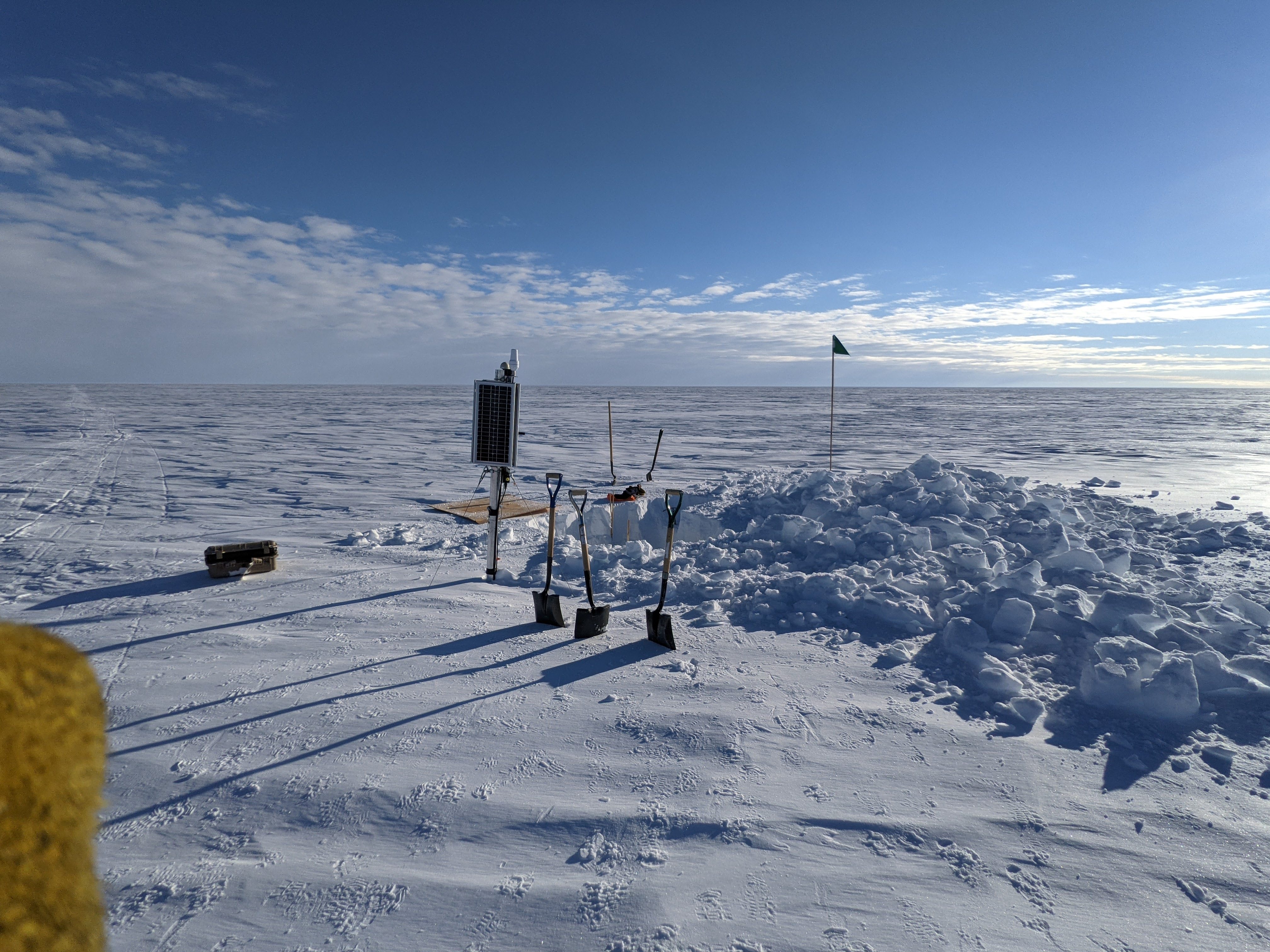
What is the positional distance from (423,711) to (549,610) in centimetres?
152

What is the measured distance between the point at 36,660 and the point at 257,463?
16.2 metres

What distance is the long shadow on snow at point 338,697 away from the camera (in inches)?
145

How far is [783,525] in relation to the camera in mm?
7289

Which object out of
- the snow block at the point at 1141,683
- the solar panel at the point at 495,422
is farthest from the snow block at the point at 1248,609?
the solar panel at the point at 495,422

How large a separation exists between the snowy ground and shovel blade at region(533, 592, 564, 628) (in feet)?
0.70

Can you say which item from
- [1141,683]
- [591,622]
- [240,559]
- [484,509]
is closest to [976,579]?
[1141,683]

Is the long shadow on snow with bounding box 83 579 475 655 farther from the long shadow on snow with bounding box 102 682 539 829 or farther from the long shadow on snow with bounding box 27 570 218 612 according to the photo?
the long shadow on snow with bounding box 102 682 539 829

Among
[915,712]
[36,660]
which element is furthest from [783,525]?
[36,660]

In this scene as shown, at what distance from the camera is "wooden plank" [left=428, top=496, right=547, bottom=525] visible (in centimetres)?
898

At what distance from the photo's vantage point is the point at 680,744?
373cm

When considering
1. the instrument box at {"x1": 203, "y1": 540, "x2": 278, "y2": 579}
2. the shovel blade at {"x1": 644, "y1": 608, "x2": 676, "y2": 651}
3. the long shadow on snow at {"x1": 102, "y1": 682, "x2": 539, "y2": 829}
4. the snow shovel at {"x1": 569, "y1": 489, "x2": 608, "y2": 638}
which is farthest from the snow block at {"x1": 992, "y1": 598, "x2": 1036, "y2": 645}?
the instrument box at {"x1": 203, "y1": 540, "x2": 278, "y2": 579}

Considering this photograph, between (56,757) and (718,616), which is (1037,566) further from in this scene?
(56,757)

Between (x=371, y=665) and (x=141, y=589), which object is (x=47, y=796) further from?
(x=141, y=589)

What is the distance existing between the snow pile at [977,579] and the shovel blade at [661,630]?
619 mm
